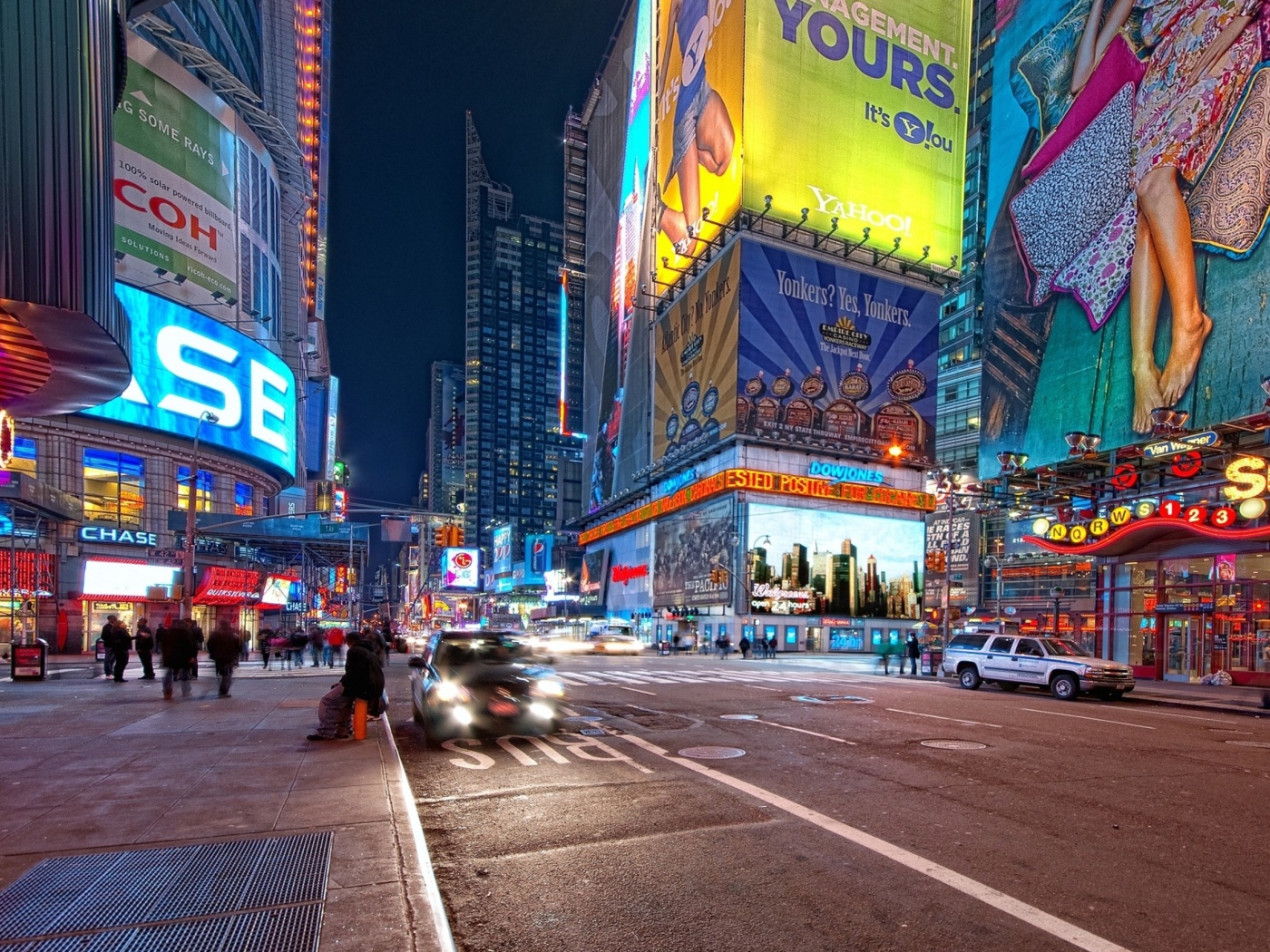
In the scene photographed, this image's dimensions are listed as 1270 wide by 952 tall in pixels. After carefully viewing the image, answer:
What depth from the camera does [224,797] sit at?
25.1ft

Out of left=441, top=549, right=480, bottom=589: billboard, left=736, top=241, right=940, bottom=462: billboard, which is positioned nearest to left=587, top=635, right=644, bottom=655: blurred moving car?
left=736, top=241, right=940, bottom=462: billboard

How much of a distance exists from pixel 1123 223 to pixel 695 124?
48.6 meters

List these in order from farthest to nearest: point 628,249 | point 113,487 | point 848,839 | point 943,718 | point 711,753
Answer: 1. point 628,249
2. point 113,487
3. point 943,718
4. point 711,753
5. point 848,839

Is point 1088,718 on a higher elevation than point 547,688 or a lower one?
lower

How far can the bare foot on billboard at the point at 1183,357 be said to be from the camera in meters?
34.2

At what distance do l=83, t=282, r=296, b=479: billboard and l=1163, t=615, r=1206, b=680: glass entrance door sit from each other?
44657mm

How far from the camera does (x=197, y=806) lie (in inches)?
286

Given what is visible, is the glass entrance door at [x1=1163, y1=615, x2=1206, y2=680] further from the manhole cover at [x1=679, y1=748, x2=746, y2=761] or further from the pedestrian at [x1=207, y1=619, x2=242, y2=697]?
the pedestrian at [x1=207, y1=619, x2=242, y2=697]

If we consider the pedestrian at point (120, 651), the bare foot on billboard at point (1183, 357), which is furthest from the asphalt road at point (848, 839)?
the bare foot on billboard at point (1183, 357)

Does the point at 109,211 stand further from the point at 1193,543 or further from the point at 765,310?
the point at 765,310

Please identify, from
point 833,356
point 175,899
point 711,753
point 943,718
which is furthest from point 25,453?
point 833,356

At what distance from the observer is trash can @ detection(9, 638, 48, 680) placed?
2186 centimetres

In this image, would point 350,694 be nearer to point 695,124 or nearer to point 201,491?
point 201,491

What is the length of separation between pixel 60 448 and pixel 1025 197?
53.8m
